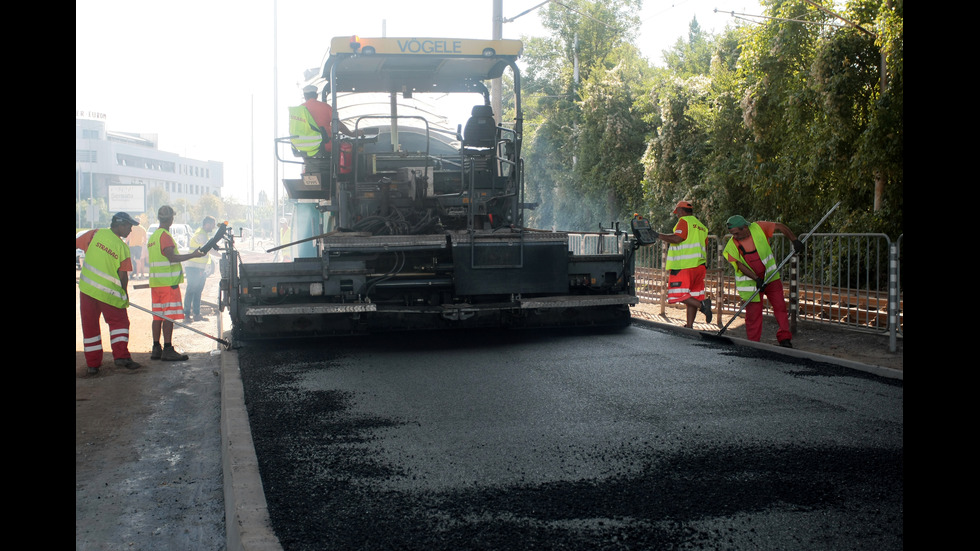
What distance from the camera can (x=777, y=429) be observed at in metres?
4.54

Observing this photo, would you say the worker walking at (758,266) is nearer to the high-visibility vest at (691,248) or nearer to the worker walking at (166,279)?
the high-visibility vest at (691,248)

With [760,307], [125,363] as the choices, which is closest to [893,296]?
[760,307]

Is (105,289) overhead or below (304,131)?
below

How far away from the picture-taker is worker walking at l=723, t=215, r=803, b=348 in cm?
813

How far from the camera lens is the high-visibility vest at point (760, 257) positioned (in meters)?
8.17

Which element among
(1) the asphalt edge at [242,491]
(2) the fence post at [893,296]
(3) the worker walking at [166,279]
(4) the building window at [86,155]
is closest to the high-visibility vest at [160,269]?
(3) the worker walking at [166,279]

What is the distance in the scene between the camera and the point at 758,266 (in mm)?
8258

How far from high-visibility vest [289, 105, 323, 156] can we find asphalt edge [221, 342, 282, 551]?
326cm

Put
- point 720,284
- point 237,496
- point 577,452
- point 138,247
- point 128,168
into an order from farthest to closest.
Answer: point 128,168, point 138,247, point 720,284, point 577,452, point 237,496

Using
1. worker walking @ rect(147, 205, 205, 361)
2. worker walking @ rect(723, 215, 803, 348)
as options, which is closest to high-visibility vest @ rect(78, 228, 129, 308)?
worker walking @ rect(147, 205, 205, 361)

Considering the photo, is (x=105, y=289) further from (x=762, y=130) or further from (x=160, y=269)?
(x=762, y=130)

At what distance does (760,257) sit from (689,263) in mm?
1053

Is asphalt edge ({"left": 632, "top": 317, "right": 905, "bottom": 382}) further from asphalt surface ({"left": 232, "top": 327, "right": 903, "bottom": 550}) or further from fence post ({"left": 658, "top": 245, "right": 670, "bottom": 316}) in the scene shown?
fence post ({"left": 658, "top": 245, "right": 670, "bottom": 316})

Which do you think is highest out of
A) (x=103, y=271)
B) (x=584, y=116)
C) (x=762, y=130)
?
(x=584, y=116)
